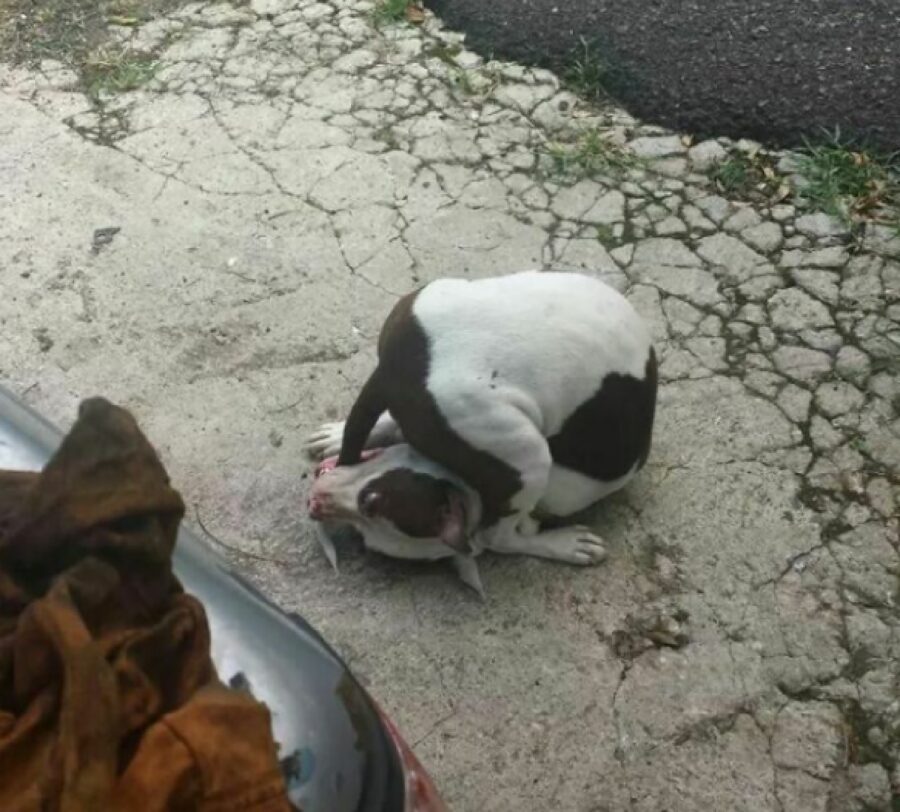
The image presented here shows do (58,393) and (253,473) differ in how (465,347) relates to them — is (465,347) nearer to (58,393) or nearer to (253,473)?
(253,473)

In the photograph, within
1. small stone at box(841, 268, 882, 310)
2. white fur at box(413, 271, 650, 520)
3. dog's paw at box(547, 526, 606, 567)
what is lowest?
dog's paw at box(547, 526, 606, 567)

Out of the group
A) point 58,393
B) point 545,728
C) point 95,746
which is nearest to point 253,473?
point 58,393

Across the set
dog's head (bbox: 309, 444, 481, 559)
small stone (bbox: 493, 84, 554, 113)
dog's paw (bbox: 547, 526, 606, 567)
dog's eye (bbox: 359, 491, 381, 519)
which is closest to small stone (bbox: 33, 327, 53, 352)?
dog's head (bbox: 309, 444, 481, 559)

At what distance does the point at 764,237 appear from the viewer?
11.7 feet

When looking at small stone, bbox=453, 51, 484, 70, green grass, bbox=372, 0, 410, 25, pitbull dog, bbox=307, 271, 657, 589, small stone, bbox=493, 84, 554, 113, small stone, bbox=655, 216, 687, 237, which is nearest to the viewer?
pitbull dog, bbox=307, 271, 657, 589

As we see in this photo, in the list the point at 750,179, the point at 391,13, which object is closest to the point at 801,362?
the point at 750,179

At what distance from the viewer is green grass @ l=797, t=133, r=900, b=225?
3629 mm

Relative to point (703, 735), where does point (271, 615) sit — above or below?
above

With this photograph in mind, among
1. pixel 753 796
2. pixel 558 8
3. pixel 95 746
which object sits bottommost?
pixel 753 796

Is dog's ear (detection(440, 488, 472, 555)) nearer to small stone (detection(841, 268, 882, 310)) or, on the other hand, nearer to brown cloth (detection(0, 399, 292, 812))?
brown cloth (detection(0, 399, 292, 812))

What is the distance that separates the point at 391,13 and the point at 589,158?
1.11m

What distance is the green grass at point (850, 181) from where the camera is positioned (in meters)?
3.63

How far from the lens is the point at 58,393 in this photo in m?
3.29

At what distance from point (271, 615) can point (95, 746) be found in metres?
0.47
